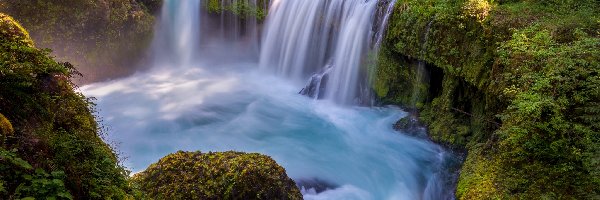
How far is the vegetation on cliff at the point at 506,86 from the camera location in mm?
6012

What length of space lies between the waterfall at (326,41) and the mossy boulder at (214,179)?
260 inches

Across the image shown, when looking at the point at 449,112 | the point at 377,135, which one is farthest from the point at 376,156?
the point at 449,112

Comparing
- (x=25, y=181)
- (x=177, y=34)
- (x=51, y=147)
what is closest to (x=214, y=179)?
(x=51, y=147)

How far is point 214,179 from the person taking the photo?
5.59 m

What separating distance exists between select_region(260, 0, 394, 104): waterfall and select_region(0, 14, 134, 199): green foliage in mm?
8506

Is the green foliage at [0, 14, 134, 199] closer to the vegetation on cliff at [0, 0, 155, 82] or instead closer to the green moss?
the green moss

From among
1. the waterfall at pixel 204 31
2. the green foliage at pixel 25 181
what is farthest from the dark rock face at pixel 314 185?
the waterfall at pixel 204 31

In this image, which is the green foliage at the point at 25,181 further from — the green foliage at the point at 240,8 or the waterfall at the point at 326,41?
the green foliage at the point at 240,8

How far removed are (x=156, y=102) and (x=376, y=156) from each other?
22.7 feet

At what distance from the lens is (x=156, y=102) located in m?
12.4

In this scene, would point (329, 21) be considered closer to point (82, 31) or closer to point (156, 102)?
point (156, 102)

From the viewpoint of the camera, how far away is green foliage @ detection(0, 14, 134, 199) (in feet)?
10.8

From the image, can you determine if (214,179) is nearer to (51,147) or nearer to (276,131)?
(51,147)

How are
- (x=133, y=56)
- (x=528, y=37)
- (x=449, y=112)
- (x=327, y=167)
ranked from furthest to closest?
(x=133, y=56)
(x=449, y=112)
(x=327, y=167)
(x=528, y=37)
